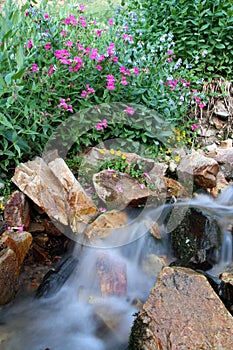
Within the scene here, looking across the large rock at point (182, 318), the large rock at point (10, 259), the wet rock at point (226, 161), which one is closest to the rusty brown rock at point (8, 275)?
the large rock at point (10, 259)

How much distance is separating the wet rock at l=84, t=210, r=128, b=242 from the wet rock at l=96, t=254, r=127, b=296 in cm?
19

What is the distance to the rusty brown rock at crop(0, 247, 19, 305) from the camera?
2408mm

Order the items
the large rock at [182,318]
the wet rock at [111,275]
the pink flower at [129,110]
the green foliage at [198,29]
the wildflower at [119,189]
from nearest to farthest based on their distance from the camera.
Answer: the large rock at [182,318]
the wet rock at [111,275]
the wildflower at [119,189]
the pink flower at [129,110]
the green foliage at [198,29]

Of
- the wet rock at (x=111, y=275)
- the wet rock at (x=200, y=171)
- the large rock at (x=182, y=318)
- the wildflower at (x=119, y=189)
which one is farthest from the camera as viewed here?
the wet rock at (x=200, y=171)

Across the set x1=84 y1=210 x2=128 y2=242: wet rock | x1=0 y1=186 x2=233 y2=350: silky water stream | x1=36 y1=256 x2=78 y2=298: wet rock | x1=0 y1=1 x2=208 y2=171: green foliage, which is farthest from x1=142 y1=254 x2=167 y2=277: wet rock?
x1=0 y1=1 x2=208 y2=171: green foliage

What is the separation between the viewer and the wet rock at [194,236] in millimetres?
2900

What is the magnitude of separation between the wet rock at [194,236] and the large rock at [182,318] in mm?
643

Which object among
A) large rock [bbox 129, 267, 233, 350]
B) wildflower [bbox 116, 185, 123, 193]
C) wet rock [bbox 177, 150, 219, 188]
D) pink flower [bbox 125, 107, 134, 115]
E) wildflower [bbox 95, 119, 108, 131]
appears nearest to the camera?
large rock [bbox 129, 267, 233, 350]

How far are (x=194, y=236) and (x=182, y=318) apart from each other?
3.66 ft

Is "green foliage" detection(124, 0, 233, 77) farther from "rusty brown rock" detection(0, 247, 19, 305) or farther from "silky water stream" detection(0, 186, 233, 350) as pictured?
"rusty brown rock" detection(0, 247, 19, 305)

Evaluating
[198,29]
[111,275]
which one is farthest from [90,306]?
[198,29]

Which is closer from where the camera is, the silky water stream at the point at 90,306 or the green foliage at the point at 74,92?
the silky water stream at the point at 90,306

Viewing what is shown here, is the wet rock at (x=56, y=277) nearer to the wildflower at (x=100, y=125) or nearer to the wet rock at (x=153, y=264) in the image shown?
the wet rock at (x=153, y=264)

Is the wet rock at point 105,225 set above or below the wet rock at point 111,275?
above
